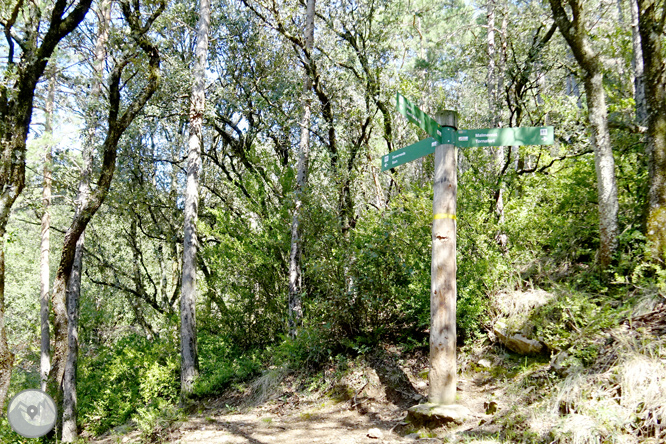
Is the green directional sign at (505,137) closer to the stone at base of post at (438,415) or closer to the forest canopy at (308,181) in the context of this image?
the forest canopy at (308,181)

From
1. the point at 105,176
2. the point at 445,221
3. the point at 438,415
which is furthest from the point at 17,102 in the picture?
the point at 438,415

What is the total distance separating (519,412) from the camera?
12.2ft

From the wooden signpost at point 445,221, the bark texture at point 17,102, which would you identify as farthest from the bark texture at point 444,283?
the bark texture at point 17,102

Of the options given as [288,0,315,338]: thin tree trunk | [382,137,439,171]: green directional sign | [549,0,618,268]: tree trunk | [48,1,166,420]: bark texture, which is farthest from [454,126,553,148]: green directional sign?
[48,1,166,420]: bark texture

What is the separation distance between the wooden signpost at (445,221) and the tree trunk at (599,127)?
0.64m

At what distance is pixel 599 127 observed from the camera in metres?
4.66

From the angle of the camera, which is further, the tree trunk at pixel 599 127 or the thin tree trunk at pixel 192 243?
the thin tree trunk at pixel 192 243

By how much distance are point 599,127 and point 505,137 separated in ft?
3.40

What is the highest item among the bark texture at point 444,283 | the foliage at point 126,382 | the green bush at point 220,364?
the bark texture at point 444,283

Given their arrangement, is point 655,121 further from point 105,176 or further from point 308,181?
point 105,176

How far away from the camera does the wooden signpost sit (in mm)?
4348

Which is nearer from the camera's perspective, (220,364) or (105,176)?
(105,176)

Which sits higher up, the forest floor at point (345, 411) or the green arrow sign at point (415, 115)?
the green arrow sign at point (415, 115)

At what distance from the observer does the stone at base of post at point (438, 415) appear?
4125mm
